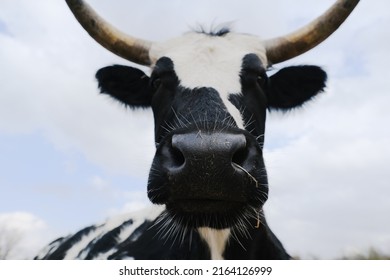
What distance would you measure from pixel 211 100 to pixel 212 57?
0.76 metres

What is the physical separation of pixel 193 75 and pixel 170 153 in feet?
3.18

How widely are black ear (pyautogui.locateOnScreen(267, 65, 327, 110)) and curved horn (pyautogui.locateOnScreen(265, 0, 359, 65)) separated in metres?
0.16

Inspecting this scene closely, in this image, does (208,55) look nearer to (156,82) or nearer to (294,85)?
(156,82)

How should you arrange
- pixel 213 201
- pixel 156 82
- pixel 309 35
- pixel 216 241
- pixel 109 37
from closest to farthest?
pixel 213 201
pixel 216 241
pixel 156 82
pixel 309 35
pixel 109 37

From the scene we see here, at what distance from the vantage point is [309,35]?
494 centimetres

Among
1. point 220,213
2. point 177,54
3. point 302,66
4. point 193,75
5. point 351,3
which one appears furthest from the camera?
point 302,66

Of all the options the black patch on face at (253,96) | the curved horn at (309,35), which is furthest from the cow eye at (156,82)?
the curved horn at (309,35)

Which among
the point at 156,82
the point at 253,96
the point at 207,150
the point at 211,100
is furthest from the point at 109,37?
the point at 207,150

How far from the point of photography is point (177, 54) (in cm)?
448

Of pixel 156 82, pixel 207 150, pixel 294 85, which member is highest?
pixel 294 85

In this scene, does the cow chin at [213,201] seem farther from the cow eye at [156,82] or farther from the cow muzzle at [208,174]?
the cow eye at [156,82]

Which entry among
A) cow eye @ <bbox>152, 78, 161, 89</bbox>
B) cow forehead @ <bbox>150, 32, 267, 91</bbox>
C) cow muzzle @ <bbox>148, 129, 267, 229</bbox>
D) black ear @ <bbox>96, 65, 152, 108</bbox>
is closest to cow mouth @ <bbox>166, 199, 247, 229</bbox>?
cow muzzle @ <bbox>148, 129, 267, 229</bbox>
